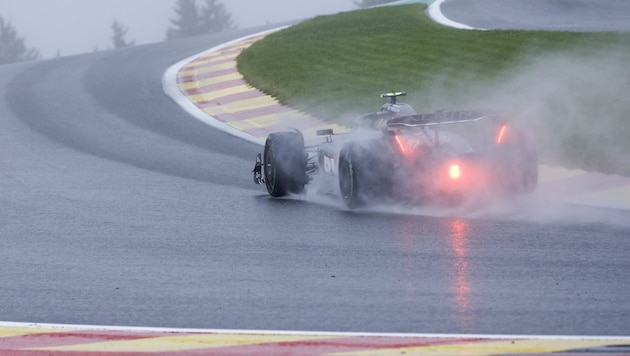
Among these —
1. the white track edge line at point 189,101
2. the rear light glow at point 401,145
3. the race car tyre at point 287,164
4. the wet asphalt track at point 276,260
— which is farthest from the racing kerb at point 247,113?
the rear light glow at point 401,145

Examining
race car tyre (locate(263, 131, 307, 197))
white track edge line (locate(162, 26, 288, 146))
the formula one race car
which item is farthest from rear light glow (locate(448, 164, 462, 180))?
white track edge line (locate(162, 26, 288, 146))

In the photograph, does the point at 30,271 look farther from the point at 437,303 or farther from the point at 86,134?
the point at 86,134

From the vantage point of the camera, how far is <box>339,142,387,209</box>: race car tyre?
389 inches

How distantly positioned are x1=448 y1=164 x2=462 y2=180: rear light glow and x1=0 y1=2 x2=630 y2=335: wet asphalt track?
14.4 inches

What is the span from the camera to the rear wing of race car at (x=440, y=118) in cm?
977

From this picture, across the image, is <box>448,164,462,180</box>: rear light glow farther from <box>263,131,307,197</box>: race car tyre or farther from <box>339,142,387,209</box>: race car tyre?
<box>263,131,307,197</box>: race car tyre

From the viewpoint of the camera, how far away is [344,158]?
1013 centimetres

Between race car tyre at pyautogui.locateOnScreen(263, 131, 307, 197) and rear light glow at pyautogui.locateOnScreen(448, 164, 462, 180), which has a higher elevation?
rear light glow at pyautogui.locateOnScreen(448, 164, 462, 180)

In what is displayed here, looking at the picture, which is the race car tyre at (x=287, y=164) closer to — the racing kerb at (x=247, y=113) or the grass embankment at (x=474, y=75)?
A: the racing kerb at (x=247, y=113)

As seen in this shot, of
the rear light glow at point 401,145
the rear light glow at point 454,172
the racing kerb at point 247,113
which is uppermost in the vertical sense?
the rear light glow at point 401,145

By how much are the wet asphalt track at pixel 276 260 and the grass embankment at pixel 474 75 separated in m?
2.80

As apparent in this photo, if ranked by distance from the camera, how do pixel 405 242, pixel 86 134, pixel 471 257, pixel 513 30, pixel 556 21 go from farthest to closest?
pixel 556 21
pixel 513 30
pixel 86 134
pixel 405 242
pixel 471 257

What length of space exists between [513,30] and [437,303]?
16.0 meters

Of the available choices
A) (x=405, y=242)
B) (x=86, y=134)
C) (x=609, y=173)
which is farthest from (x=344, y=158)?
(x=86, y=134)
